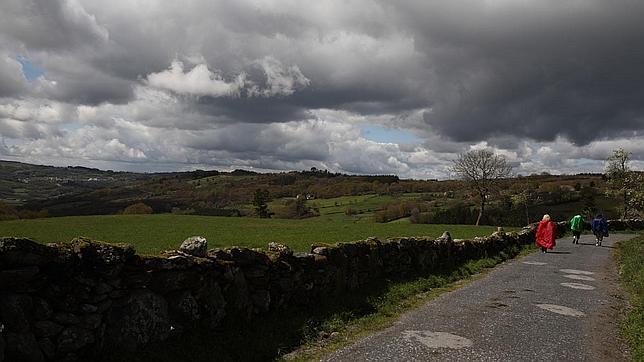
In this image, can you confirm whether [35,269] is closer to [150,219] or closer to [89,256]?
[89,256]

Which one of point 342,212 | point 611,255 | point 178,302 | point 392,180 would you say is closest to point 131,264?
point 178,302

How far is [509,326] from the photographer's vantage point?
31.9 ft

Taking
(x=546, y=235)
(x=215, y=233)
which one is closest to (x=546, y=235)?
(x=546, y=235)

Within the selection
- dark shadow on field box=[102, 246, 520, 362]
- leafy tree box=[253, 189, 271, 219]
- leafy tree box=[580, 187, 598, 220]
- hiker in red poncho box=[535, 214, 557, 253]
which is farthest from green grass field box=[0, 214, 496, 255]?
→ leafy tree box=[253, 189, 271, 219]

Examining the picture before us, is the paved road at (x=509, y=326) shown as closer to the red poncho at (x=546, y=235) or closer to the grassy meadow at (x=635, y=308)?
the grassy meadow at (x=635, y=308)

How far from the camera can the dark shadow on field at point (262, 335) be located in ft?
22.7

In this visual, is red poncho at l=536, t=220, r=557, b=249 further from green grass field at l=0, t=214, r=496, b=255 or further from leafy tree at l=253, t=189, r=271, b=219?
leafy tree at l=253, t=189, r=271, b=219

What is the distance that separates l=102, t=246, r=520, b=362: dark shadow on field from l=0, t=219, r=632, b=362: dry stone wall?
157 mm

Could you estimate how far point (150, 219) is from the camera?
6688 centimetres

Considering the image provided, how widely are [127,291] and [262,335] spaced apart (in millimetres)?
2480

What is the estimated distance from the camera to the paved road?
25.9ft

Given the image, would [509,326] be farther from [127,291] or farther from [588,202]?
[588,202]

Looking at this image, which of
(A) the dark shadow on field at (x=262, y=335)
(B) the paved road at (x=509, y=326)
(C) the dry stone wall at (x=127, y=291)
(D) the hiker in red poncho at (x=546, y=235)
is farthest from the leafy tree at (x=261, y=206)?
(C) the dry stone wall at (x=127, y=291)

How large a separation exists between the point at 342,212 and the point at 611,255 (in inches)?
2984
